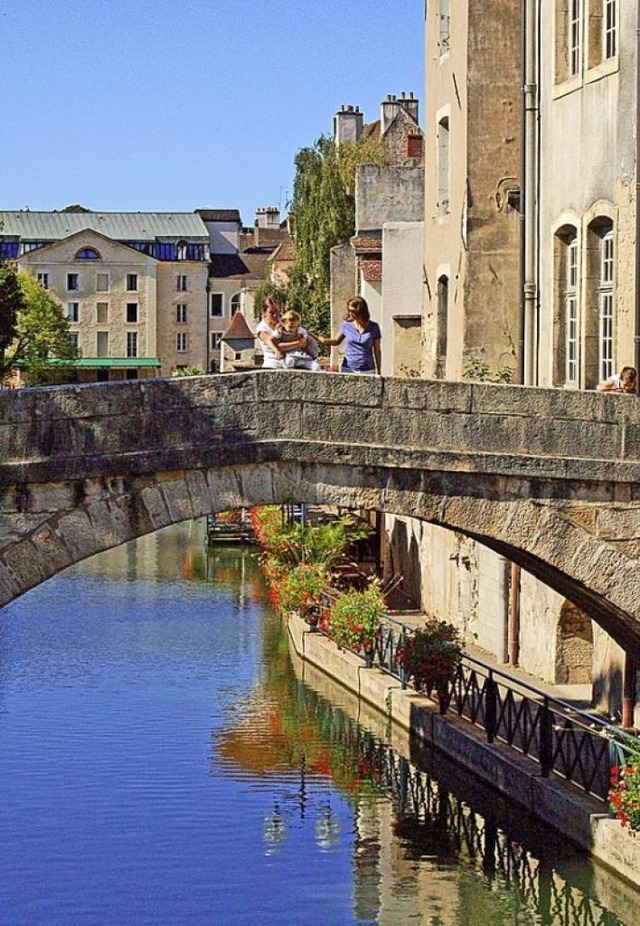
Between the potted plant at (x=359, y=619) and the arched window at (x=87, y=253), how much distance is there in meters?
74.7

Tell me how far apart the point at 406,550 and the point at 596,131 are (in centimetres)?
1322

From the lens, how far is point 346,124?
2554 inches

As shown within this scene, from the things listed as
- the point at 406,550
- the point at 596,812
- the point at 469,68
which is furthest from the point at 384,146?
the point at 596,812

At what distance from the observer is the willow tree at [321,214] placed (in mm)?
57812

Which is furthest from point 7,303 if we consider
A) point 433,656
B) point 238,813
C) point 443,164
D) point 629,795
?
point 629,795

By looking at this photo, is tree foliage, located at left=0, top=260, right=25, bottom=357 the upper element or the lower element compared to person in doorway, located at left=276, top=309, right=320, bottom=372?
upper

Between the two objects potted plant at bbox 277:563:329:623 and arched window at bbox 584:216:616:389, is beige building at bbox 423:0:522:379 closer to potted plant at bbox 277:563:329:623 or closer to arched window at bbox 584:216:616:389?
potted plant at bbox 277:563:329:623

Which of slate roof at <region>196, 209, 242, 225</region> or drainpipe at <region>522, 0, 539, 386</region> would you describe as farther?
slate roof at <region>196, 209, 242, 225</region>

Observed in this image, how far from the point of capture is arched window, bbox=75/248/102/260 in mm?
98625

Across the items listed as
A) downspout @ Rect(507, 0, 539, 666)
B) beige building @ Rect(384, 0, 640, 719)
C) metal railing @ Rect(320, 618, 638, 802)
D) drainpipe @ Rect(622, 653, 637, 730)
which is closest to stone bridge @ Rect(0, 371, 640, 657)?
metal railing @ Rect(320, 618, 638, 802)

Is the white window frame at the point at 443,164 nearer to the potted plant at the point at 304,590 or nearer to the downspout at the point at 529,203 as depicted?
the downspout at the point at 529,203

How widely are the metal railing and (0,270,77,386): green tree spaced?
67.5 meters

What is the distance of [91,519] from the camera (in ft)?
46.1

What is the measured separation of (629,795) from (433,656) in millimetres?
6462
